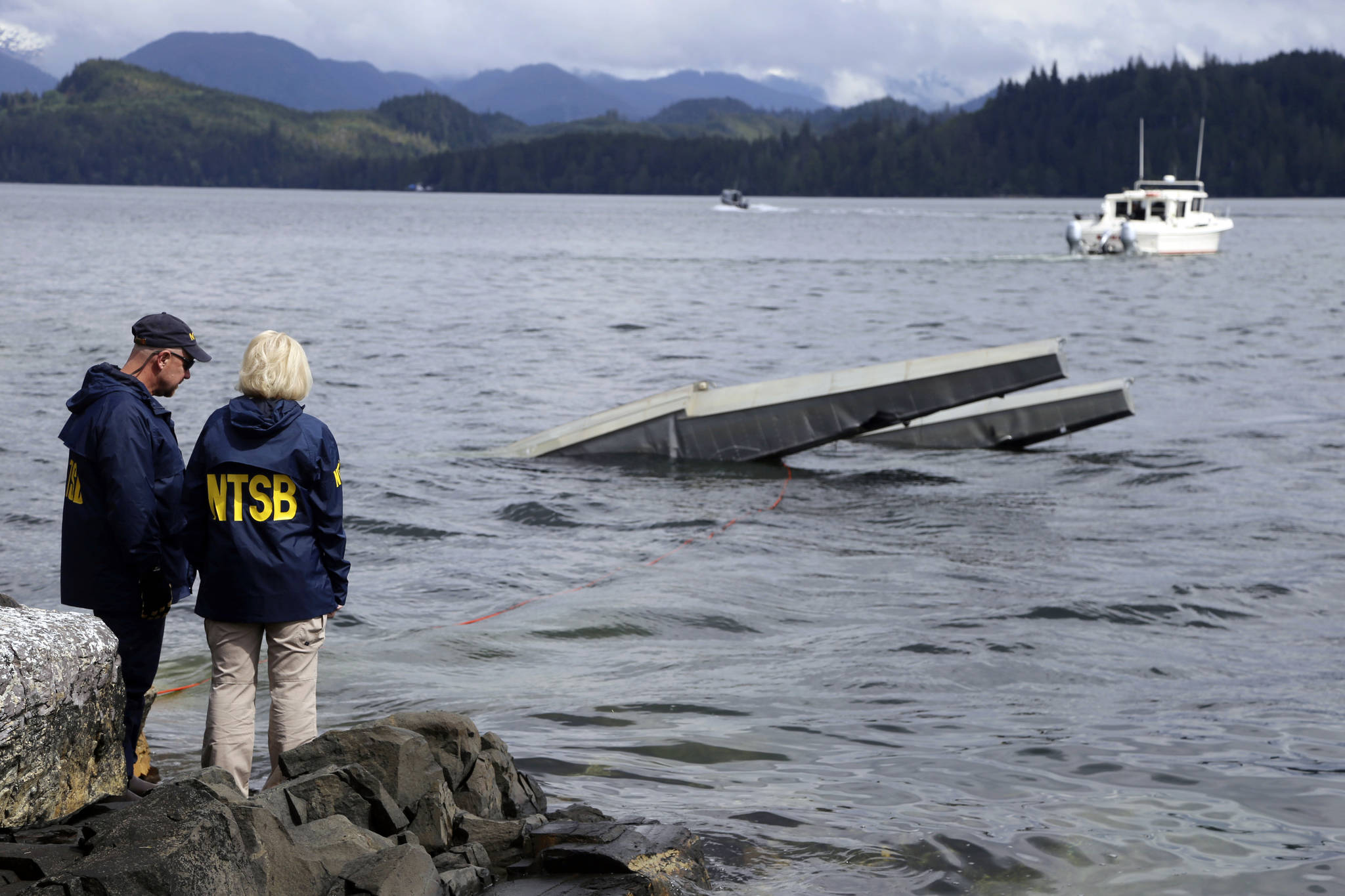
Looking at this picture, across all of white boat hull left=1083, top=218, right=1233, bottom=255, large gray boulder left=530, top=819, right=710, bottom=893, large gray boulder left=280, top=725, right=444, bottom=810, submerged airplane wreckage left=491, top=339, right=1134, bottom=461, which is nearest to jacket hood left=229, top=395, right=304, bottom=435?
large gray boulder left=280, top=725, right=444, bottom=810

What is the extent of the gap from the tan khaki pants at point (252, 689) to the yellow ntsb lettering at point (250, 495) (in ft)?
1.44

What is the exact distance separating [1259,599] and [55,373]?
19930mm

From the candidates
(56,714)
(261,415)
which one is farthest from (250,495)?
(56,714)

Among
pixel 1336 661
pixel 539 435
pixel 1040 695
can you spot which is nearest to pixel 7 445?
pixel 539 435

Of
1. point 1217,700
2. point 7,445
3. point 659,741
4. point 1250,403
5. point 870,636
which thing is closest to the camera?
point 659,741

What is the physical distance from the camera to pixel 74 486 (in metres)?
4.84

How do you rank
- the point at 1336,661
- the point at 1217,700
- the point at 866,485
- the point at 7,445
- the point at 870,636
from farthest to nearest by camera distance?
the point at 7,445 → the point at 866,485 → the point at 870,636 → the point at 1336,661 → the point at 1217,700

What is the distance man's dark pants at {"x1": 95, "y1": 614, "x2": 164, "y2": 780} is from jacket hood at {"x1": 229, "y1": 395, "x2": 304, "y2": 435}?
1014mm

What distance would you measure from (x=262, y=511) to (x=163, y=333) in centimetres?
86

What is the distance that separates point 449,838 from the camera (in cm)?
454

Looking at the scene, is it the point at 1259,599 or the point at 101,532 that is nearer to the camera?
the point at 101,532

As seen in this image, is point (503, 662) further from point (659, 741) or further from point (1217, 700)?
point (1217, 700)

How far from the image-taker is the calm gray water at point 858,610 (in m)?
5.57

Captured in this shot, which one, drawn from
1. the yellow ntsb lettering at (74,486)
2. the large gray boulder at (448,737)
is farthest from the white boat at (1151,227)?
the yellow ntsb lettering at (74,486)
